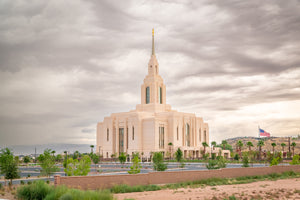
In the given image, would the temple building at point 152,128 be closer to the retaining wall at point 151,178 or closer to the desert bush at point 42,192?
the retaining wall at point 151,178

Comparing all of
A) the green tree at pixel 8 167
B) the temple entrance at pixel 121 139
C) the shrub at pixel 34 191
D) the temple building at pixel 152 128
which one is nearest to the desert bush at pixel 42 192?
the shrub at pixel 34 191

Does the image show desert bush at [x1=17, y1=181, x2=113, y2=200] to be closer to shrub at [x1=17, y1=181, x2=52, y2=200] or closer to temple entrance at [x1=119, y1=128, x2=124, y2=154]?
shrub at [x1=17, y1=181, x2=52, y2=200]

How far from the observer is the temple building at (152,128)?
84.2m

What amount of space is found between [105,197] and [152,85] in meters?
78.5

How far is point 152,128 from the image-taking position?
83.6 m

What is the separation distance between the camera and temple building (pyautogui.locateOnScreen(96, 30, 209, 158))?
84188 mm

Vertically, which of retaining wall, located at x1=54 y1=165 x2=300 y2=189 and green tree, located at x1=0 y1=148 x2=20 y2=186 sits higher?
green tree, located at x1=0 y1=148 x2=20 y2=186

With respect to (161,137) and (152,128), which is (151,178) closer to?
(152,128)

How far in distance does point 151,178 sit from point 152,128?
188ft

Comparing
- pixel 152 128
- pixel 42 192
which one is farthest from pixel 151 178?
pixel 152 128

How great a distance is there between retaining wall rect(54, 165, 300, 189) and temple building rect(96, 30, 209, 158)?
48.9 meters

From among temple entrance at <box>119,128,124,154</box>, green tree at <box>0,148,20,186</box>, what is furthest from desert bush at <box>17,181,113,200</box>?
temple entrance at <box>119,128,124,154</box>

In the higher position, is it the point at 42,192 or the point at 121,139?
the point at 121,139

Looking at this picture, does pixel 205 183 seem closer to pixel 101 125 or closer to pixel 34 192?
pixel 34 192
